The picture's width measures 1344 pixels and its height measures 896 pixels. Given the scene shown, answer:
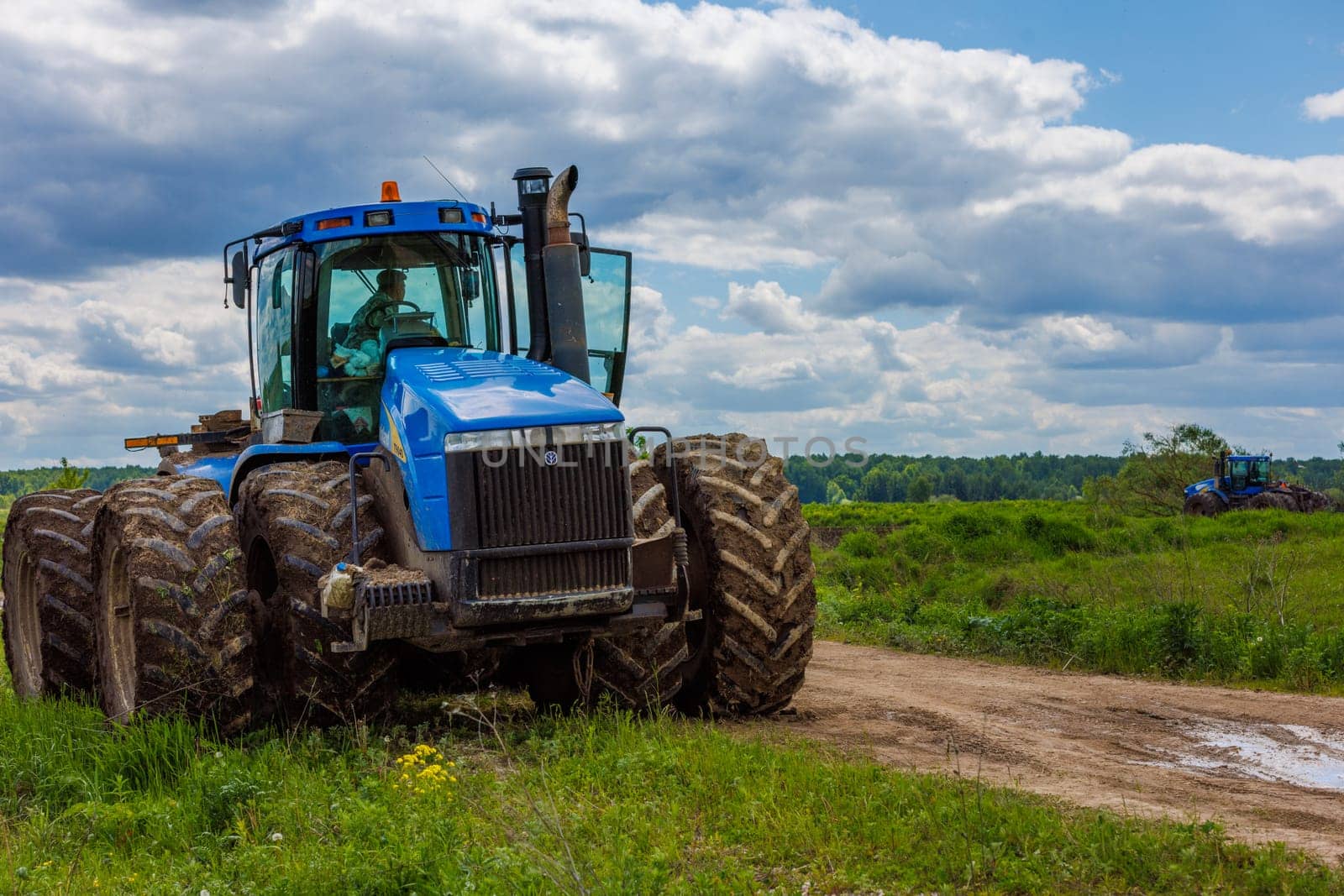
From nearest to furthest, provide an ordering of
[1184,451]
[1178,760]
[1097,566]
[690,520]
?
1. [1178,760]
2. [690,520]
3. [1097,566]
4. [1184,451]

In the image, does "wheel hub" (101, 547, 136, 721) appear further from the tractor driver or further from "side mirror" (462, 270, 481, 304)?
"side mirror" (462, 270, 481, 304)

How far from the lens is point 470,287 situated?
9141mm

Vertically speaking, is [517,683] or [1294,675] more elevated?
[517,683]

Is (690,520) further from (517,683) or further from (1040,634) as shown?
(1040,634)

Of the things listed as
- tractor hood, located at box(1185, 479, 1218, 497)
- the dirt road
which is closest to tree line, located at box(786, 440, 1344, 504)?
tractor hood, located at box(1185, 479, 1218, 497)

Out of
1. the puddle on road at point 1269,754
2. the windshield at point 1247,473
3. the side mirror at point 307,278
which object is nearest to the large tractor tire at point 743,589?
the puddle on road at point 1269,754

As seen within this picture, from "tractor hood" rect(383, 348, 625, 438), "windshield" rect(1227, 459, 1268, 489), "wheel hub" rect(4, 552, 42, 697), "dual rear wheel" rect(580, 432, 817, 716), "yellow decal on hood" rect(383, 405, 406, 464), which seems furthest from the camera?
"windshield" rect(1227, 459, 1268, 489)

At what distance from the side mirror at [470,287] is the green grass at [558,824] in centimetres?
294

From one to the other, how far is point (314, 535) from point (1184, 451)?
164ft

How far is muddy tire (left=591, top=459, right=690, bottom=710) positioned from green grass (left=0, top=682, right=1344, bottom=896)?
0.41 metres

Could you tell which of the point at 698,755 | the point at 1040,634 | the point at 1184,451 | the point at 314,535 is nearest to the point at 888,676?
the point at 1040,634

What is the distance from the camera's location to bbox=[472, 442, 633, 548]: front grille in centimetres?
712

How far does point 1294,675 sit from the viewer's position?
39.4ft

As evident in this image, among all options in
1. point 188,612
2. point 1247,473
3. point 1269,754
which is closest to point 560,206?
point 188,612
